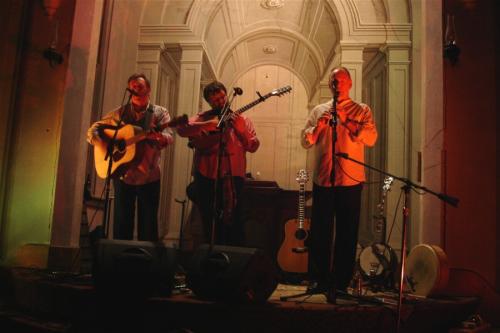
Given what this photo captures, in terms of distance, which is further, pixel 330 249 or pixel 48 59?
pixel 48 59

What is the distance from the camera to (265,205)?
18.1 ft

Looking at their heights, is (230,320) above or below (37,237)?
below

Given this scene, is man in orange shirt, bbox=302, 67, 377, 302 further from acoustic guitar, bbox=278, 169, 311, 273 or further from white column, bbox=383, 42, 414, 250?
white column, bbox=383, 42, 414, 250

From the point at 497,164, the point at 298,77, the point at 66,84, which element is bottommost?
the point at 497,164

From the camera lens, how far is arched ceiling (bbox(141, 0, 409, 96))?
5645mm

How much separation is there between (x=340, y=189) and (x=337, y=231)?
32 centimetres

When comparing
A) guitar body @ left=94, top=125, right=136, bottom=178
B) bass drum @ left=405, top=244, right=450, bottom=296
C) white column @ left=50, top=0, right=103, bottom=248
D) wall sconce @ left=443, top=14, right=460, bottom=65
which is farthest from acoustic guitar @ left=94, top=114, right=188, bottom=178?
wall sconce @ left=443, top=14, right=460, bottom=65

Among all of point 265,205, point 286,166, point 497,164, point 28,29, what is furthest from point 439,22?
point 286,166

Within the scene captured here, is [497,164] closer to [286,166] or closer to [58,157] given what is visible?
[58,157]

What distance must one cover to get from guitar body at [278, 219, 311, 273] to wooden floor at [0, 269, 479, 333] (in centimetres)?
169

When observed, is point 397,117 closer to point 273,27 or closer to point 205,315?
point 205,315

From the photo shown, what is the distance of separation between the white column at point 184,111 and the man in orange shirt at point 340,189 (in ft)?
9.51

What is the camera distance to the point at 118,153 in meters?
3.45

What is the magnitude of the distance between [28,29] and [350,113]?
328cm
